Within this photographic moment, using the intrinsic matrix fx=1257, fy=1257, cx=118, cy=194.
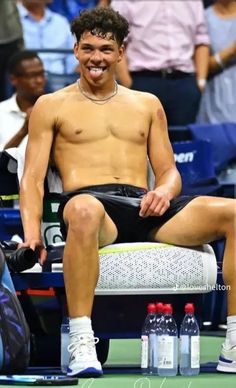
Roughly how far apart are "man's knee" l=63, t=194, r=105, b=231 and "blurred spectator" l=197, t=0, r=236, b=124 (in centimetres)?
441

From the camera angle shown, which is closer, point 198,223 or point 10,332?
point 10,332

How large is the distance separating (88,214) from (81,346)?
0.57 metres

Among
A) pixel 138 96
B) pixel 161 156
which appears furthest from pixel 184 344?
pixel 138 96

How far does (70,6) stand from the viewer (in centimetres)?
1055

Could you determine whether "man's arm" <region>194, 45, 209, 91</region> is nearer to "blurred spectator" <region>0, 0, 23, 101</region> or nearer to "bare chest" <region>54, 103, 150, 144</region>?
"blurred spectator" <region>0, 0, 23, 101</region>

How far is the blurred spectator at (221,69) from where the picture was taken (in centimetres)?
987

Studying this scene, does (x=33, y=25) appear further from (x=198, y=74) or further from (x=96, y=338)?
(x=96, y=338)

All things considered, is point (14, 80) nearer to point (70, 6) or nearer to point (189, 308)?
point (70, 6)

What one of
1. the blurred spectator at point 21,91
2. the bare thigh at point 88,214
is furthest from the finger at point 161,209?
the blurred spectator at point 21,91

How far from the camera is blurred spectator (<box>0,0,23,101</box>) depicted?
31.1ft

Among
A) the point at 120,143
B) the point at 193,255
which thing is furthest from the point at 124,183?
the point at 193,255

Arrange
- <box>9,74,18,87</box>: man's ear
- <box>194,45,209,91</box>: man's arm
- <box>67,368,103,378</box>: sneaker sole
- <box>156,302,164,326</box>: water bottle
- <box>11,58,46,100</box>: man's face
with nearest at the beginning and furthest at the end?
<box>67,368,103,378</box>: sneaker sole < <box>156,302,164,326</box>: water bottle < <box>11,58,46,100</box>: man's face < <box>9,74,18,87</box>: man's ear < <box>194,45,209,91</box>: man's arm

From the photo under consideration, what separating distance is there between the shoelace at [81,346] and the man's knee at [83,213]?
0.47 meters

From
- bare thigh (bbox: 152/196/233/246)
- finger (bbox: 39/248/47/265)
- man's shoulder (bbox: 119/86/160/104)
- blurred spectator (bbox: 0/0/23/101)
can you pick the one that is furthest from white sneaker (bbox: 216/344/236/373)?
blurred spectator (bbox: 0/0/23/101)
